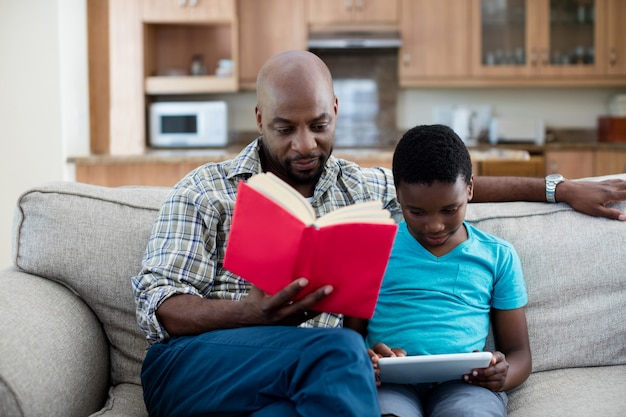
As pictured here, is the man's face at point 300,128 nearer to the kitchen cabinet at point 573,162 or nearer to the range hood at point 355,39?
the range hood at point 355,39

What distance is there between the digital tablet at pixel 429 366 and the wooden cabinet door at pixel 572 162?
3.84 m

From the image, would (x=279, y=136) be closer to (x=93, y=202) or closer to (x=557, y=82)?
(x=93, y=202)

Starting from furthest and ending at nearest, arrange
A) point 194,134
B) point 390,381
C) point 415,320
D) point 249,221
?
point 194,134 → point 415,320 → point 390,381 → point 249,221

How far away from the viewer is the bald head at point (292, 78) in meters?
1.68

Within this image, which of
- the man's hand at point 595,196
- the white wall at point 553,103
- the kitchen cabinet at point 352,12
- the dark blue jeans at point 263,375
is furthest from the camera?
the white wall at point 553,103

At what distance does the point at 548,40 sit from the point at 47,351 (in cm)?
455

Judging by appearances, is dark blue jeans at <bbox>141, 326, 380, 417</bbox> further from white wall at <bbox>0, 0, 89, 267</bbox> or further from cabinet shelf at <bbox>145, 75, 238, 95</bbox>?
cabinet shelf at <bbox>145, 75, 238, 95</bbox>

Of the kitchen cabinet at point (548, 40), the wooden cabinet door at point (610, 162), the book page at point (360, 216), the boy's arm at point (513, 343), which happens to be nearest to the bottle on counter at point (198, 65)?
the kitchen cabinet at point (548, 40)

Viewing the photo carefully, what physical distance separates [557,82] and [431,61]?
2.92ft

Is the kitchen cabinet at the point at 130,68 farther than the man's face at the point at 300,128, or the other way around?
the kitchen cabinet at the point at 130,68

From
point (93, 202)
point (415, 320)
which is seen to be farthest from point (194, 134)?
point (415, 320)

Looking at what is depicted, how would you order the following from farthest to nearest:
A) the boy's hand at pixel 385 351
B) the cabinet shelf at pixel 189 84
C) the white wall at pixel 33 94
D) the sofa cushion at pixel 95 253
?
the cabinet shelf at pixel 189 84
the white wall at pixel 33 94
the sofa cushion at pixel 95 253
the boy's hand at pixel 385 351

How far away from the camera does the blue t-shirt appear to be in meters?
1.59

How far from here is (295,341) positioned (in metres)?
1.34
